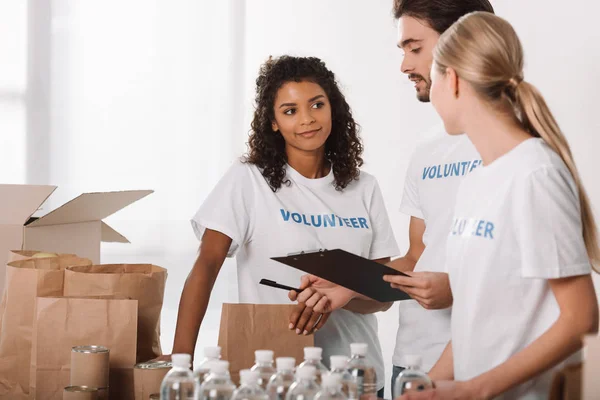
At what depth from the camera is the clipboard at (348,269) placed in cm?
140

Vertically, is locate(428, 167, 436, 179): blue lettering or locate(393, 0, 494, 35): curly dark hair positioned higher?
locate(393, 0, 494, 35): curly dark hair

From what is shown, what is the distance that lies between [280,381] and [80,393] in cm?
44

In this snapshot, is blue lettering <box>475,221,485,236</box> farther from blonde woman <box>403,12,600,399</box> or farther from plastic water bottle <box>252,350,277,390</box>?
plastic water bottle <box>252,350,277,390</box>

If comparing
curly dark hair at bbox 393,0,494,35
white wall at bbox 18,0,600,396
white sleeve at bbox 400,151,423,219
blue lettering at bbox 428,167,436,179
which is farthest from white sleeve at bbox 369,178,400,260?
white wall at bbox 18,0,600,396

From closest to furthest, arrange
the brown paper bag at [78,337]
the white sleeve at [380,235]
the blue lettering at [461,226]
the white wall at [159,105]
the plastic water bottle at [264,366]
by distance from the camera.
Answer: the plastic water bottle at [264,366]
the blue lettering at [461,226]
the brown paper bag at [78,337]
the white sleeve at [380,235]
the white wall at [159,105]

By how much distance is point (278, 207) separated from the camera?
1.87 metres

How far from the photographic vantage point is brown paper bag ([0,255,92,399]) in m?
1.61

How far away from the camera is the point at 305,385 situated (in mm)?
1097

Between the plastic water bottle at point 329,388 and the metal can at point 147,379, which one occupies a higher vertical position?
the plastic water bottle at point 329,388

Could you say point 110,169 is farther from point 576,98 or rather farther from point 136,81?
point 576,98

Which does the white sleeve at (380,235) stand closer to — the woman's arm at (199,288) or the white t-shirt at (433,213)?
the white t-shirt at (433,213)

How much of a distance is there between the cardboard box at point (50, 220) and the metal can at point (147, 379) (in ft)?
2.20

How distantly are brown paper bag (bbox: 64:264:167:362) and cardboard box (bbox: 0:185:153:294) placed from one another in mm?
393

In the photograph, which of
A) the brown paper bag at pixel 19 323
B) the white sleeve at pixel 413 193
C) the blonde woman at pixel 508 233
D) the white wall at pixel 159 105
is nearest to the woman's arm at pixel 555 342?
the blonde woman at pixel 508 233
